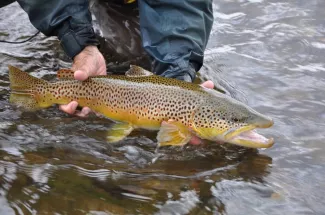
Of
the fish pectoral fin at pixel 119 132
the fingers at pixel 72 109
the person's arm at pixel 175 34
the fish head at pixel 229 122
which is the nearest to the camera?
the fish head at pixel 229 122

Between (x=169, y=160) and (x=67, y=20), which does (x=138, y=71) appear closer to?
(x=169, y=160)

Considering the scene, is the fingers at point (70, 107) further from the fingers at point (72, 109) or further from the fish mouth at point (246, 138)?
the fish mouth at point (246, 138)

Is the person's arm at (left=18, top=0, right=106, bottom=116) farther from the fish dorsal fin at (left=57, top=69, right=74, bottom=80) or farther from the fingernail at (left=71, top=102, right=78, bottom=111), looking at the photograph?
the fingernail at (left=71, top=102, right=78, bottom=111)

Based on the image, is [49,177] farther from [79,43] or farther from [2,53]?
[2,53]

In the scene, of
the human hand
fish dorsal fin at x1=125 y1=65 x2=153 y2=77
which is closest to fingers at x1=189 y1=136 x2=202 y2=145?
fish dorsal fin at x1=125 y1=65 x2=153 y2=77

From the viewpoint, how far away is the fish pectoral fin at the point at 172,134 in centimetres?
354

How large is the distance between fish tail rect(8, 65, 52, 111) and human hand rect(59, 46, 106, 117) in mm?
188

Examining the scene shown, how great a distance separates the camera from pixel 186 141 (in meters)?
3.64

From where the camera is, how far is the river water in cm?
303

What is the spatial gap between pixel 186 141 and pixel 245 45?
107 inches

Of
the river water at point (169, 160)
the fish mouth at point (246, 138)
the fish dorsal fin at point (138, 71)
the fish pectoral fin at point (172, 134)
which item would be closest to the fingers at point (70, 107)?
the river water at point (169, 160)

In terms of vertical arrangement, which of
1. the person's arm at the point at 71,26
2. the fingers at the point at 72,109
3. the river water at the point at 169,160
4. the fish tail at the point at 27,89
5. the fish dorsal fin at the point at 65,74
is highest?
the person's arm at the point at 71,26

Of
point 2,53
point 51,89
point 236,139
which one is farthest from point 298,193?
point 2,53

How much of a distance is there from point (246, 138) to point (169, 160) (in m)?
0.56
